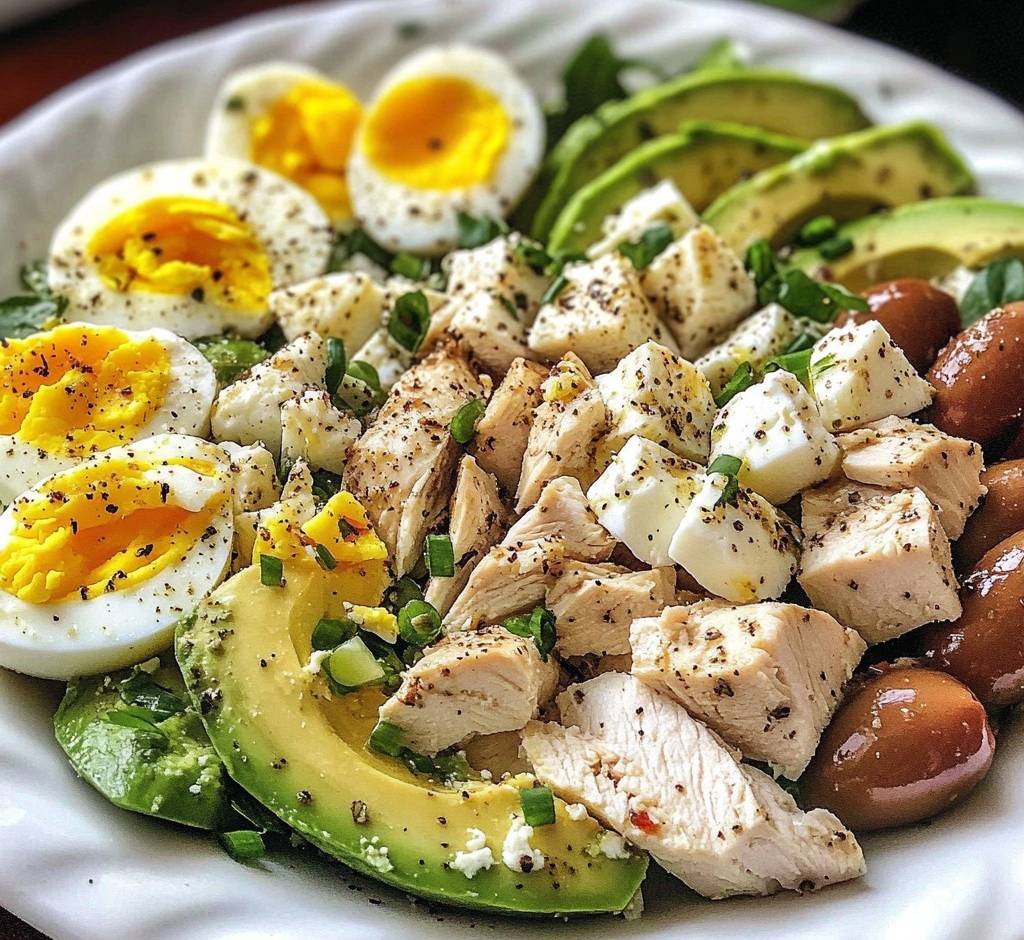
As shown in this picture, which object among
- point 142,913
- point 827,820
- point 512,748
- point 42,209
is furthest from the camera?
point 42,209

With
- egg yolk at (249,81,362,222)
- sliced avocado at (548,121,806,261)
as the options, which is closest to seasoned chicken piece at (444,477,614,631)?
sliced avocado at (548,121,806,261)

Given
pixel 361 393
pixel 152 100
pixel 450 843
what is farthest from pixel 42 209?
pixel 450 843

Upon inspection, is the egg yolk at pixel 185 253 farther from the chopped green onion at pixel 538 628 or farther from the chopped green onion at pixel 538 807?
the chopped green onion at pixel 538 807

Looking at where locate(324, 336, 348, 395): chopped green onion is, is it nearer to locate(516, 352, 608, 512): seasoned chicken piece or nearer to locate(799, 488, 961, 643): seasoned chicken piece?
locate(516, 352, 608, 512): seasoned chicken piece

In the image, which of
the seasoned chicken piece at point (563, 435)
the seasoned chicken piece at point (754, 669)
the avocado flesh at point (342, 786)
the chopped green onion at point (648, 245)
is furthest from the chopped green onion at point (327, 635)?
the chopped green onion at point (648, 245)

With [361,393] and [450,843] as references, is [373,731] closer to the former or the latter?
[450,843]
